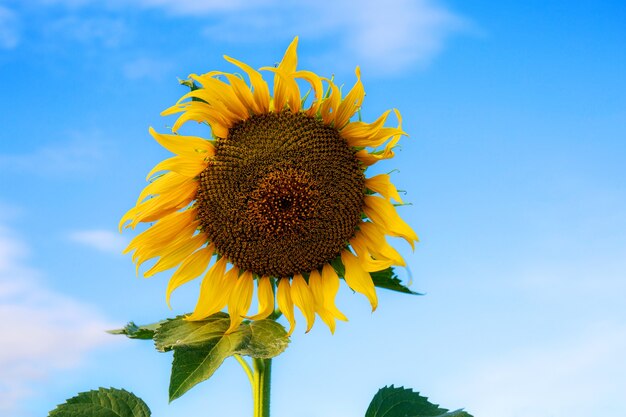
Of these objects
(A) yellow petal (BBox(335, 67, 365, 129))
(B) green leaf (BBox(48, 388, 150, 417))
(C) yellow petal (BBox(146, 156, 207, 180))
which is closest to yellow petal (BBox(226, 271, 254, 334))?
(C) yellow petal (BBox(146, 156, 207, 180))

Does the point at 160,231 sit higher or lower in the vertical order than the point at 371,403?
higher

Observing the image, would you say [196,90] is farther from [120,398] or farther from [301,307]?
[120,398]

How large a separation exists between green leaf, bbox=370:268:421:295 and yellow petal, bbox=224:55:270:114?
4.22 feet

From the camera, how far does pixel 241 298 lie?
4.79 metres

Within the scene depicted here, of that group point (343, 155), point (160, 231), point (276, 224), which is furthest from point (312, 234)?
point (160, 231)

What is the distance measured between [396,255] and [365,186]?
0.49m

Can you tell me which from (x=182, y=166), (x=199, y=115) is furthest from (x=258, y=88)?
(x=182, y=166)

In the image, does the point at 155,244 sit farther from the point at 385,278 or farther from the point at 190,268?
the point at 385,278

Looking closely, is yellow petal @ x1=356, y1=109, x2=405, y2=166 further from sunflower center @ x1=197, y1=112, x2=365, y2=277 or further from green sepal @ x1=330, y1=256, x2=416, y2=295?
green sepal @ x1=330, y1=256, x2=416, y2=295

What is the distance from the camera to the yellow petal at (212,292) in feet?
15.5

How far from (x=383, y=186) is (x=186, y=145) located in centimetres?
127

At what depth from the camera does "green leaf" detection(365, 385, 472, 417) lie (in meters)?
4.75

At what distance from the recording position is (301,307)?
474cm

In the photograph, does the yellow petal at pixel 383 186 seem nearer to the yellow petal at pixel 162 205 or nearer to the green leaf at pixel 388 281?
the green leaf at pixel 388 281
